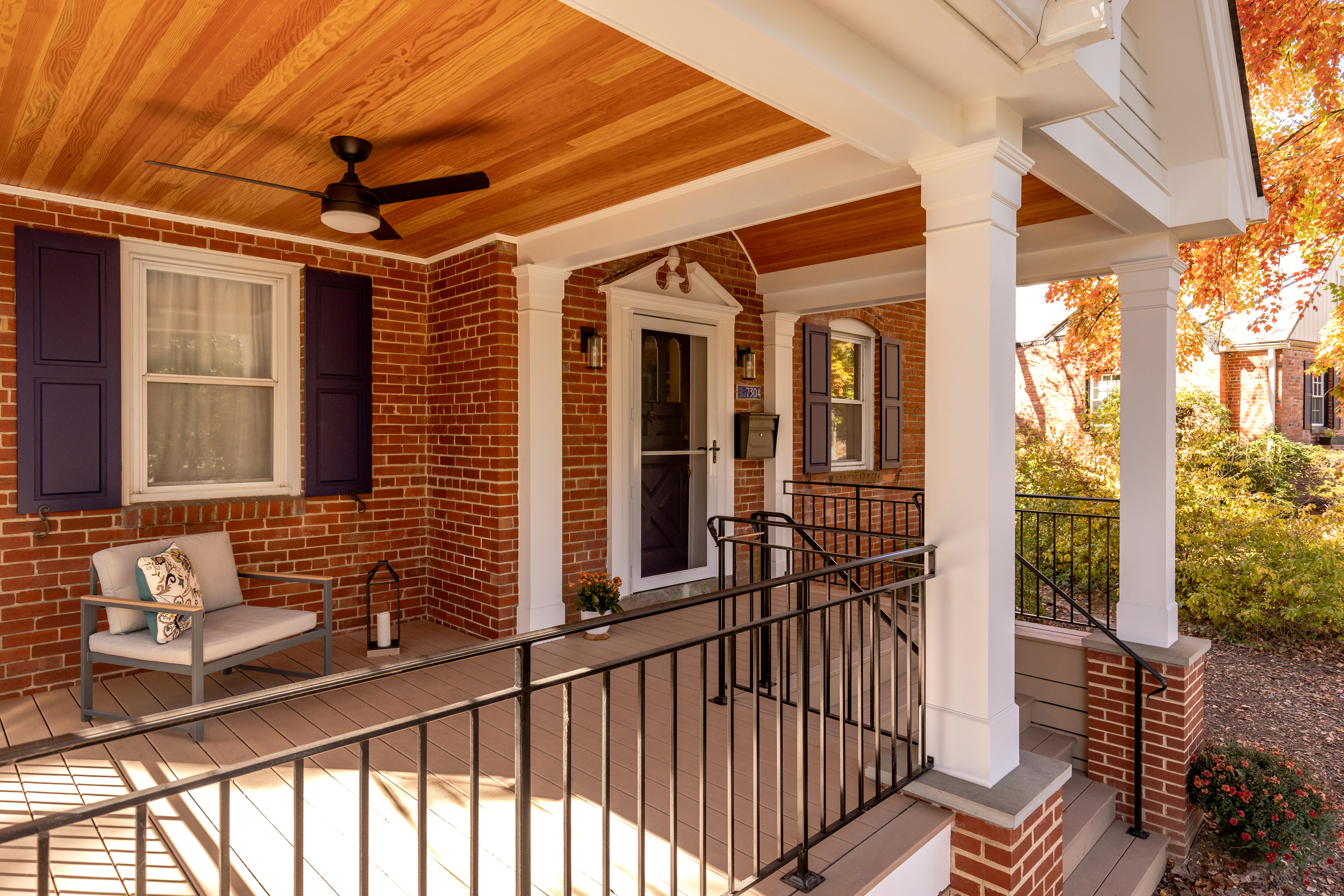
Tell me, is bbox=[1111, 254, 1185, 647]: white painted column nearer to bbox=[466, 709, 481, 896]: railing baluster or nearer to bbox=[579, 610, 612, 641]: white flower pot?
bbox=[579, 610, 612, 641]: white flower pot

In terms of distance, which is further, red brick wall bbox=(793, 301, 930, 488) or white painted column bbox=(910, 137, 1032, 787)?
red brick wall bbox=(793, 301, 930, 488)

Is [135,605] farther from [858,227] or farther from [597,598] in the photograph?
[858,227]

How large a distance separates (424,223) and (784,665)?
10.3 ft

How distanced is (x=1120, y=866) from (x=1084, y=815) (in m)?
0.24

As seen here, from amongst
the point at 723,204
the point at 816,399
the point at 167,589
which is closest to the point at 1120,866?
the point at 723,204

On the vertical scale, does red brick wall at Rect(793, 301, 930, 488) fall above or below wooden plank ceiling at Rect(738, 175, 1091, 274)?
below

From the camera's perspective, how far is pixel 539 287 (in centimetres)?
446

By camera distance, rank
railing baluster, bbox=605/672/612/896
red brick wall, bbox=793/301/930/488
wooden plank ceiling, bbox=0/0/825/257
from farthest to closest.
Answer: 1. red brick wall, bbox=793/301/930/488
2. wooden plank ceiling, bbox=0/0/825/257
3. railing baluster, bbox=605/672/612/896

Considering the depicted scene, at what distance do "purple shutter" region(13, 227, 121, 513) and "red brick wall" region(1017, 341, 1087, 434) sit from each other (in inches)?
474

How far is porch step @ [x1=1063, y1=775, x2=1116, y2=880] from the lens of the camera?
325cm

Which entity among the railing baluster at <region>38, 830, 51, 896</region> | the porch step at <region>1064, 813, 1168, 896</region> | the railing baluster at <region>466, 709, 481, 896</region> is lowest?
the porch step at <region>1064, 813, 1168, 896</region>

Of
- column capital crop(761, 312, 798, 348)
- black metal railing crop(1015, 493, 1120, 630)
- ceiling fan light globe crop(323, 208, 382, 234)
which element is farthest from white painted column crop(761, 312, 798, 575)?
ceiling fan light globe crop(323, 208, 382, 234)

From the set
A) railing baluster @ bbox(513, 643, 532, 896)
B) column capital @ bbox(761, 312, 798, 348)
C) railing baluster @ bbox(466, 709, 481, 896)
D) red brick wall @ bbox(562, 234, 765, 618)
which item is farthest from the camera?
column capital @ bbox(761, 312, 798, 348)

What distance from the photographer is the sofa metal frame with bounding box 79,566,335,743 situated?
3096mm
